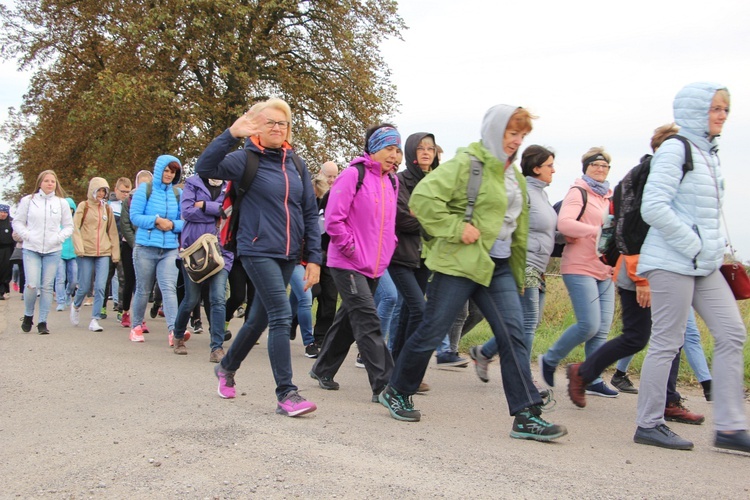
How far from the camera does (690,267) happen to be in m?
4.83

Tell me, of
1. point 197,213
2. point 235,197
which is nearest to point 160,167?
point 197,213

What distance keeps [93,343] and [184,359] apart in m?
1.53

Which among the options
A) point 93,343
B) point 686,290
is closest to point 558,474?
point 686,290

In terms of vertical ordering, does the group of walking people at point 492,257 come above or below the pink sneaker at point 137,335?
above

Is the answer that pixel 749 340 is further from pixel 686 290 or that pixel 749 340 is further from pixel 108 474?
pixel 108 474

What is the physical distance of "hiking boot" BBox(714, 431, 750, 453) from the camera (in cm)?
475

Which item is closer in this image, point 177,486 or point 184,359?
point 177,486

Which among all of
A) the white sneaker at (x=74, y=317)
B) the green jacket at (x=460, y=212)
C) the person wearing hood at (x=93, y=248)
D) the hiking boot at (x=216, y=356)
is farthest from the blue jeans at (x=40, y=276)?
the green jacket at (x=460, y=212)

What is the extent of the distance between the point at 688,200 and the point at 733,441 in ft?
4.59

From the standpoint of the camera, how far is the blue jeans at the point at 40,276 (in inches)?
392

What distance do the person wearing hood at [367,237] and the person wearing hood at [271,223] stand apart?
9.5 inches

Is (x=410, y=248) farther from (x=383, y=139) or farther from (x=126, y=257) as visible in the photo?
(x=126, y=257)

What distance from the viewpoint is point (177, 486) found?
380 cm

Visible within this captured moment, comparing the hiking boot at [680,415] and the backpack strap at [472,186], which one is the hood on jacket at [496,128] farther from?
the hiking boot at [680,415]
